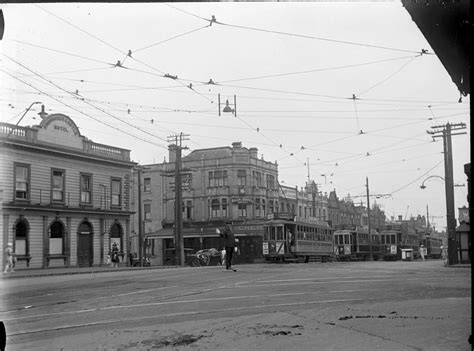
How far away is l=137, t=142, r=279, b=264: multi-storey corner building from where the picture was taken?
1969 cm

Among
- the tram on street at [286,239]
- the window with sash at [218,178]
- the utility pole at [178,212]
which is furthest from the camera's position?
the tram on street at [286,239]

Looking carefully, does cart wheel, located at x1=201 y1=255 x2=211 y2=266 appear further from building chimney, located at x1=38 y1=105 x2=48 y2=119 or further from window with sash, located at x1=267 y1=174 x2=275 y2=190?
building chimney, located at x1=38 y1=105 x2=48 y2=119

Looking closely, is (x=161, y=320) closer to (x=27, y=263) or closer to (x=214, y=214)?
(x=27, y=263)

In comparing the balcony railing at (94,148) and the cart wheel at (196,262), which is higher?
the balcony railing at (94,148)

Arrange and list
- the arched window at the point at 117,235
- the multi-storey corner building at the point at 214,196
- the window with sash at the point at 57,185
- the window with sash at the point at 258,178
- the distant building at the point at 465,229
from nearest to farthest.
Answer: the distant building at the point at 465,229 < the window with sash at the point at 57,185 < the arched window at the point at 117,235 < the multi-storey corner building at the point at 214,196 < the window with sash at the point at 258,178

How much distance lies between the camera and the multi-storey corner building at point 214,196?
19688mm

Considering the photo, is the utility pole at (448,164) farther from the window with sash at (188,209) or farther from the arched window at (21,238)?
the window with sash at (188,209)

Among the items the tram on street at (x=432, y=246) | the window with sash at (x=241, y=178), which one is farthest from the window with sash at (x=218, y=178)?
the tram on street at (x=432, y=246)

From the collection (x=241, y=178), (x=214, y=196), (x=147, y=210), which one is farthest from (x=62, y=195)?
(x=147, y=210)

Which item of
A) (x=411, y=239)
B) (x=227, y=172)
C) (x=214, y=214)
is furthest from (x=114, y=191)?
(x=411, y=239)

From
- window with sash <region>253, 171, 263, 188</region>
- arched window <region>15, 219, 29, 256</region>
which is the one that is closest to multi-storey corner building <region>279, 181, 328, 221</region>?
window with sash <region>253, 171, 263, 188</region>

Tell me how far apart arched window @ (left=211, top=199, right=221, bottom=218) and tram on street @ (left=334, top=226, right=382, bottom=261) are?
16.9 metres

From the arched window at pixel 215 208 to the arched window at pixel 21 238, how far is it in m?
Answer: 15.8

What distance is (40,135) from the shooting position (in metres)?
10.3
